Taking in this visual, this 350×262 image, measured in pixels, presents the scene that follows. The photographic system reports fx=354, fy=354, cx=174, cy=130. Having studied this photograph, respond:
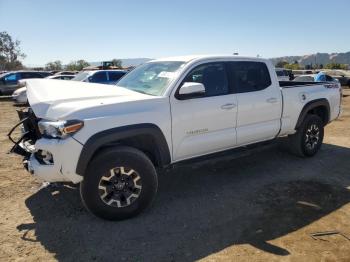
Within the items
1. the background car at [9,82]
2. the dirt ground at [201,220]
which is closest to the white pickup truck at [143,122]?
the dirt ground at [201,220]

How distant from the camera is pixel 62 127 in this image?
3.61m

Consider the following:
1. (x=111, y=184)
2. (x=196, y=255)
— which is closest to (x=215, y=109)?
(x=111, y=184)

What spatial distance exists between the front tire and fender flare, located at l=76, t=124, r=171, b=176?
0.14 m

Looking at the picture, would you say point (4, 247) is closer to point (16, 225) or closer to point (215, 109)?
point (16, 225)

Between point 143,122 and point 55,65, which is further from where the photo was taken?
point 55,65

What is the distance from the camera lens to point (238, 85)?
5.11 metres

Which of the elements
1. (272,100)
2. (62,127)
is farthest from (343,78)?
(62,127)

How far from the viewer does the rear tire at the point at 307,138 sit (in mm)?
6301

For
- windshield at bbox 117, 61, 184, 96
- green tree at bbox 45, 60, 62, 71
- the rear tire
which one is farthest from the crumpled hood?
green tree at bbox 45, 60, 62, 71

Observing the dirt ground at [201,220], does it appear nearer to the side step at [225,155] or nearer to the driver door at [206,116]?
the side step at [225,155]

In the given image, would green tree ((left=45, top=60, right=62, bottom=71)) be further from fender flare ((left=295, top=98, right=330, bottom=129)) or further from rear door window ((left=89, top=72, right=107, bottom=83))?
fender flare ((left=295, top=98, right=330, bottom=129))

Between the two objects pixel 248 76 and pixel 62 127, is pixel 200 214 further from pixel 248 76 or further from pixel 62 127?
pixel 248 76

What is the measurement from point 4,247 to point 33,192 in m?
1.45

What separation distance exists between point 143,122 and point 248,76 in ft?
6.77
